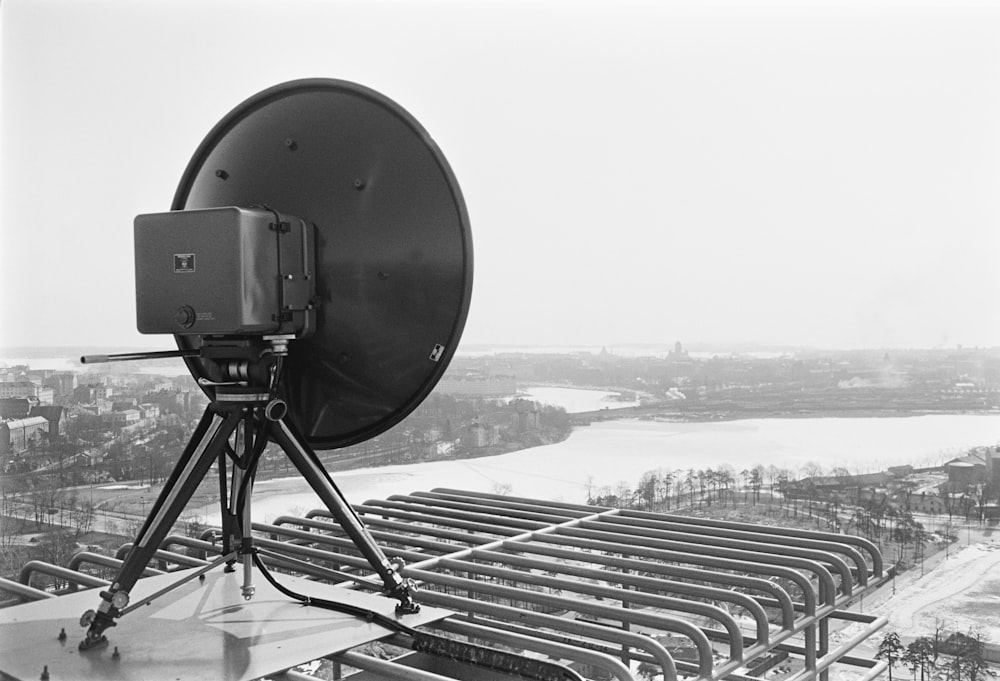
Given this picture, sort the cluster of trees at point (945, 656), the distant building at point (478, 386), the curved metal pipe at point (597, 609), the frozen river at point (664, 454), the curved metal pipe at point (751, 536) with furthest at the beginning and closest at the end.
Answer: the distant building at point (478, 386)
the frozen river at point (664, 454)
the cluster of trees at point (945, 656)
the curved metal pipe at point (751, 536)
the curved metal pipe at point (597, 609)

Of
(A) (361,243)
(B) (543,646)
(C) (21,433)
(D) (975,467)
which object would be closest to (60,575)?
(A) (361,243)

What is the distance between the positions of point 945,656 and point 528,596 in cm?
216

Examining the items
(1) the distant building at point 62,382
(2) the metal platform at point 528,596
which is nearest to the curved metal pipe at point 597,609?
(2) the metal platform at point 528,596

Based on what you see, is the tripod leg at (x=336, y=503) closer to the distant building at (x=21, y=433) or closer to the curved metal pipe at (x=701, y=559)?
the curved metal pipe at (x=701, y=559)

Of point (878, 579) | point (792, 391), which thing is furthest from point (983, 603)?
point (878, 579)

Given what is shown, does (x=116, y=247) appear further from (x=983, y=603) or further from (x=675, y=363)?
(x=983, y=603)

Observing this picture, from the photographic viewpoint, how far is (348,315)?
5.64ft

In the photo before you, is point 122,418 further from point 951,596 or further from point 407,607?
point 951,596

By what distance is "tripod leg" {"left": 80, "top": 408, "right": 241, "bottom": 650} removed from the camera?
146 cm

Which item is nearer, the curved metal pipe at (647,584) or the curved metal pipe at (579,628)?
the curved metal pipe at (579,628)

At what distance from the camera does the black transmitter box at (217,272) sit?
1511 millimetres

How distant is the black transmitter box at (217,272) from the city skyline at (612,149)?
1.66 m

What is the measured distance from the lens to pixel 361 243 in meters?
1.69

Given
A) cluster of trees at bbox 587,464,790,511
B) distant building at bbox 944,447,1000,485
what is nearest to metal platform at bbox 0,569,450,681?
cluster of trees at bbox 587,464,790,511
